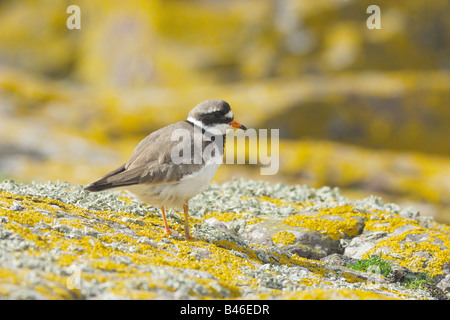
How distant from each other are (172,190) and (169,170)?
0.36 meters

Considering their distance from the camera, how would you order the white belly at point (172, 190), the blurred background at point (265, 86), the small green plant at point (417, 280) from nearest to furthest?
the small green plant at point (417, 280)
the white belly at point (172, 190)
the blurred background at point (265, 86)

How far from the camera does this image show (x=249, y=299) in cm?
623

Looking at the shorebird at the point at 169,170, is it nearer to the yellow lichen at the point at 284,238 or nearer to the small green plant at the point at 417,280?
the yellow lichen at the point at 284,238

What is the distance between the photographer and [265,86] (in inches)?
1304

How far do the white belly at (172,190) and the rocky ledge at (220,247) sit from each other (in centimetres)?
52

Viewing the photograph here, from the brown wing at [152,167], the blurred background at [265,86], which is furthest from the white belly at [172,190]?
the blurred background at [265,86]

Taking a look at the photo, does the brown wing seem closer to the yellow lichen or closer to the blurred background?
the yellow lichen

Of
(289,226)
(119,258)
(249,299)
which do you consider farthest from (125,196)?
(249,299)

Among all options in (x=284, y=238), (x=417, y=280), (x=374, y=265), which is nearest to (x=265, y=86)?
(x=284, y=238)

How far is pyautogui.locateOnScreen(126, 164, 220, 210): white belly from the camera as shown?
888cm

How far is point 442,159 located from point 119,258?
26653 millimetres

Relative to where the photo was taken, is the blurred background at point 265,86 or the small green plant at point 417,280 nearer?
the small green plant at point 417,280

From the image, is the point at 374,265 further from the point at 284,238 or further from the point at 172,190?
the point at 172,190

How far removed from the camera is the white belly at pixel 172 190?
29.1 feet
